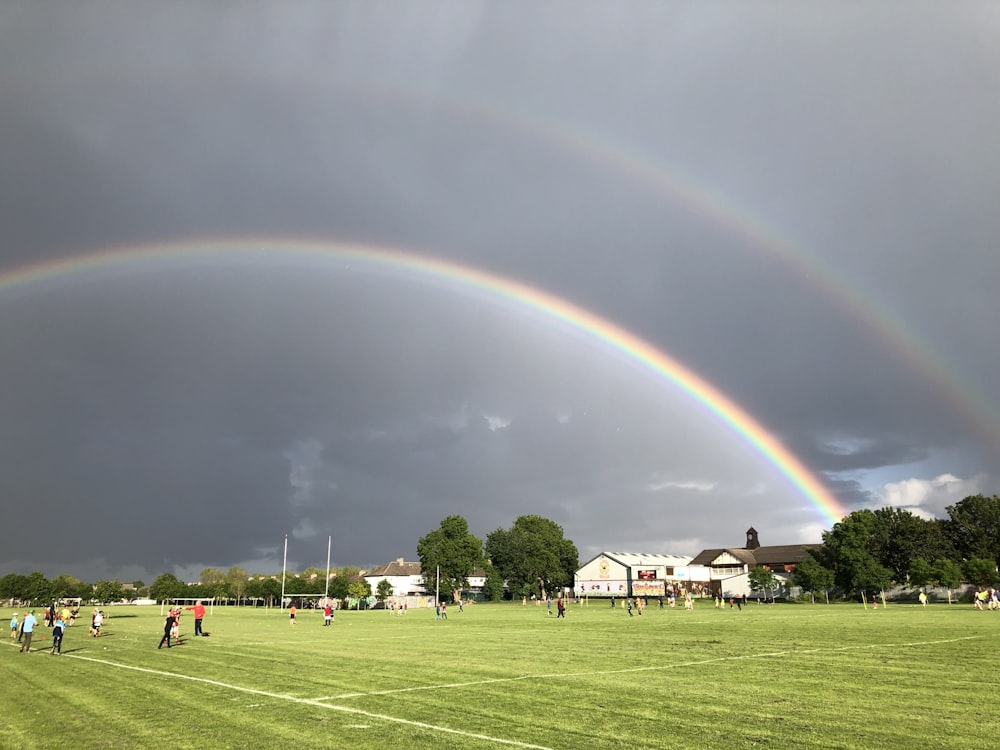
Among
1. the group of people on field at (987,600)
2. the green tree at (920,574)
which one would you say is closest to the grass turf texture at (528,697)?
the group of people on field at (987,600)

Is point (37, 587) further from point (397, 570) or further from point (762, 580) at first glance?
point (762, 580)

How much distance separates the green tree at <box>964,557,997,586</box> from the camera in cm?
9252

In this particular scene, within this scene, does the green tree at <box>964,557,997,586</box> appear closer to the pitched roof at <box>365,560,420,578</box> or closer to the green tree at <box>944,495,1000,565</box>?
the green tree at <box>944,495,1000,565</box>

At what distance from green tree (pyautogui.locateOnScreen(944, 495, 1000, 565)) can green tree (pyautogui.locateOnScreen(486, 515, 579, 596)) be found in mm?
72067

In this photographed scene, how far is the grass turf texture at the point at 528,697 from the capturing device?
454 inches

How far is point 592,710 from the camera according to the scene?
13.7 m

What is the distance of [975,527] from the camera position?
119438 mm

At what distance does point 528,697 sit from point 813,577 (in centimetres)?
10429

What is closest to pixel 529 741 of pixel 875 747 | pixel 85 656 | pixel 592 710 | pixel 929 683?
pixel 592 710

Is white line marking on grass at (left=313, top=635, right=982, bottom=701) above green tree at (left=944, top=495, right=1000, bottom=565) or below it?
below

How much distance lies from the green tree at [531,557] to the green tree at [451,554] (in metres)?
4.53

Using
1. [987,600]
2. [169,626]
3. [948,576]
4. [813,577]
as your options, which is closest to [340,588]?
[813,577]

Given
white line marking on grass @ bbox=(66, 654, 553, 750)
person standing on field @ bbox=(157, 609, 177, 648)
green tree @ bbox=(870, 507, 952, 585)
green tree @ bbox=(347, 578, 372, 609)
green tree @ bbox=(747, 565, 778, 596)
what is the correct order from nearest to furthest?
white line marking on grass @ bbox=(66, 654, 553, 750)
person standing on field @ bbox=(157, 609, 177, 648)
green tree @ bbox=(870, 507, 952, 585)
green tree @ bbox=(747, 565, 778, 596)
green tree @ bbox=(347, 578, 372, 609)

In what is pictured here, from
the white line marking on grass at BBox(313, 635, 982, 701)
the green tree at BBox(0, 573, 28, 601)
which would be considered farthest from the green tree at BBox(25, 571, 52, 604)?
the white line marking on grass at BBox(313, 635, 982, 701)
